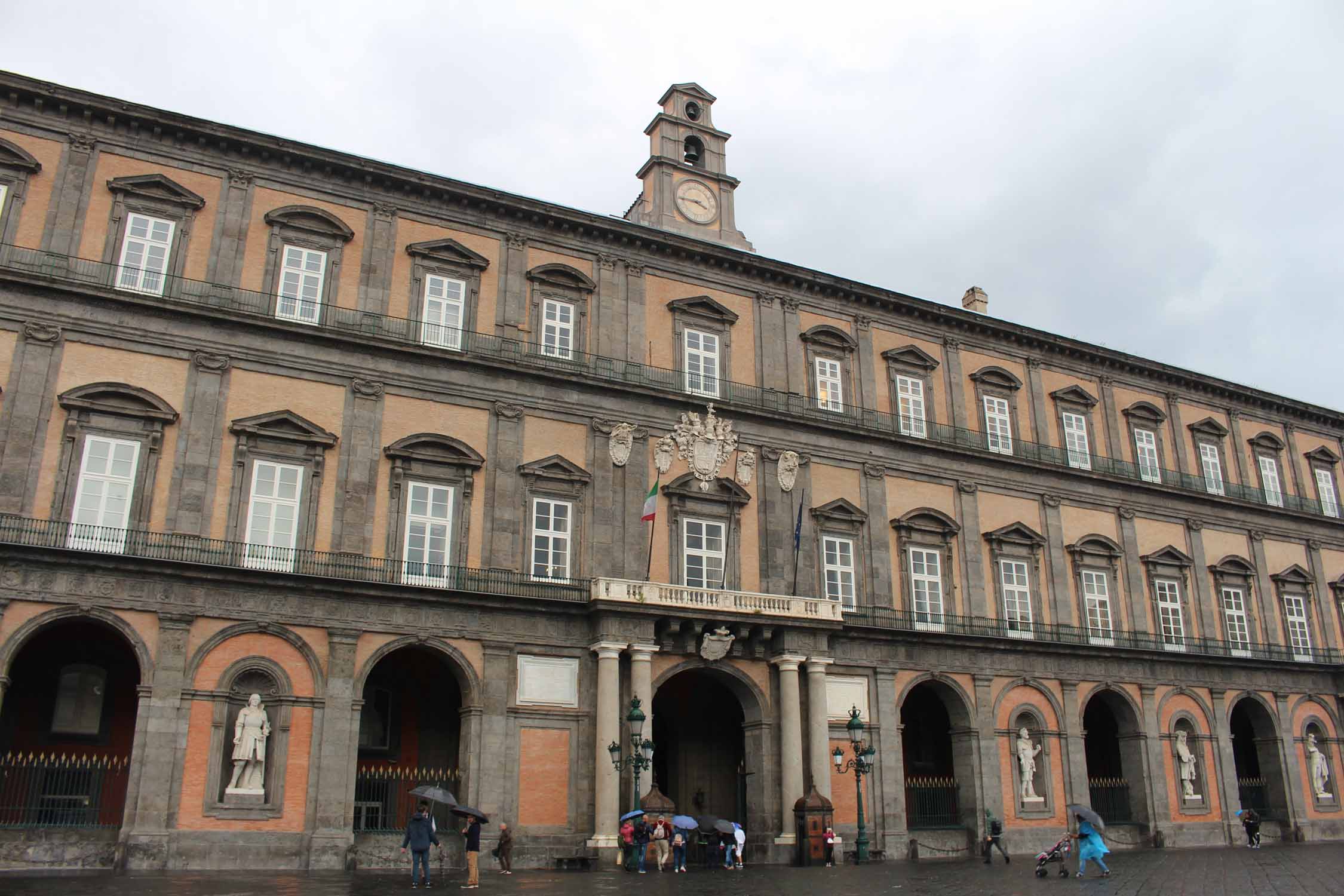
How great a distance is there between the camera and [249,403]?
28188 mm

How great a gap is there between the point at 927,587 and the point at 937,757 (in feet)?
17.8

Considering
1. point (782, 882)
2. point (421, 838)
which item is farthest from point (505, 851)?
point (782, 882)

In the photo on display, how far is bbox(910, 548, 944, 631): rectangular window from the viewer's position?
116 feet

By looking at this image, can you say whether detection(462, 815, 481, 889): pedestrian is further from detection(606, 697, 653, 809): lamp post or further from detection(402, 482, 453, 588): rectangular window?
detection(402, 482, 453, 588): rectangular window

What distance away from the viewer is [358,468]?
28781 millimetres

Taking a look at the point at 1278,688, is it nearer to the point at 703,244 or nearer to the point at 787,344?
the point at 787,344

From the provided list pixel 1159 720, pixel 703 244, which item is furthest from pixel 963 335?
pixel 1159 720

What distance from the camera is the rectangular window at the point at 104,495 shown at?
2569 centimetres

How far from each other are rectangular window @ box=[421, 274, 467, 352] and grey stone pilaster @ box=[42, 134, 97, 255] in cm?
822

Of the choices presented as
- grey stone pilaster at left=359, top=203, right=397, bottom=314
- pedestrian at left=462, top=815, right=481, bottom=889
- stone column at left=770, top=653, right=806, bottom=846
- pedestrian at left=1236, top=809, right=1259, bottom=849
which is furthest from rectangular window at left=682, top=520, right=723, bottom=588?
pedestrian at left=1236, top=809, right=1259, bottom=849

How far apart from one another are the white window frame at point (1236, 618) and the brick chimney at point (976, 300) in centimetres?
1310

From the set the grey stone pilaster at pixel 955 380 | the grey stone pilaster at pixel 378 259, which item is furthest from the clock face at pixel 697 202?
the grey stone pilaster at pixel 378 259

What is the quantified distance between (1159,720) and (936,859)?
10.7 m

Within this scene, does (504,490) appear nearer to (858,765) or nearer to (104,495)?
(104,495)
